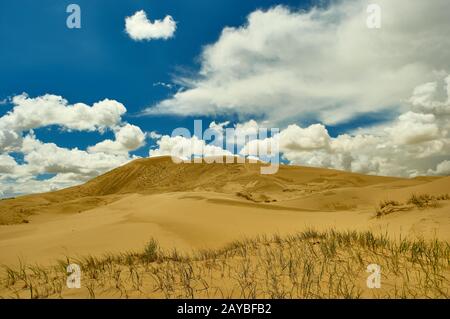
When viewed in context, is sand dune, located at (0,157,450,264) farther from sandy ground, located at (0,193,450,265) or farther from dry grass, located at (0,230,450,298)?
dry grass, located at (0,230,450,298)

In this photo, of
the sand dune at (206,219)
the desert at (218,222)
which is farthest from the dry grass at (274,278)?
the sand dune at (206,219)

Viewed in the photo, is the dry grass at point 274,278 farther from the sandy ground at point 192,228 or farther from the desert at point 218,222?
the sandy ground at point 192,228

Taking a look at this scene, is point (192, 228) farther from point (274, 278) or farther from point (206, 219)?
point (274, 278)

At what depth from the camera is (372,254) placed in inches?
171

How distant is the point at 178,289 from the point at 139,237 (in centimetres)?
460

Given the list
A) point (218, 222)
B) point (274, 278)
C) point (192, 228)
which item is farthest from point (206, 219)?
point (274, 278)

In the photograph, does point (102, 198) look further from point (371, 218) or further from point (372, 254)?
point (372, 254)

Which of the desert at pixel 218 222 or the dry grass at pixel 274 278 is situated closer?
the dry grass at pixel 274 278

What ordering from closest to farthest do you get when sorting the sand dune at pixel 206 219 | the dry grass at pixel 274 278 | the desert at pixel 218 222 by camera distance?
the dry grass at pixel 274 278, the desert at pixel 218 222, the sand dune at pixel 206 219

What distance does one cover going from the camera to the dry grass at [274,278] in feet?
10.7

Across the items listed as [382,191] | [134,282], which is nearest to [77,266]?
[134,282]

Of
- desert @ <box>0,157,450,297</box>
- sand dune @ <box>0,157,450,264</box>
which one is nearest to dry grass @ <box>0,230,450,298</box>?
desert @ <box>0,157,450,297</box>

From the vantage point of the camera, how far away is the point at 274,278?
134 inches

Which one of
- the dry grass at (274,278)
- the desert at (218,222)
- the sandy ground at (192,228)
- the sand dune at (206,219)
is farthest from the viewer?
the sand dune at (206,219)
